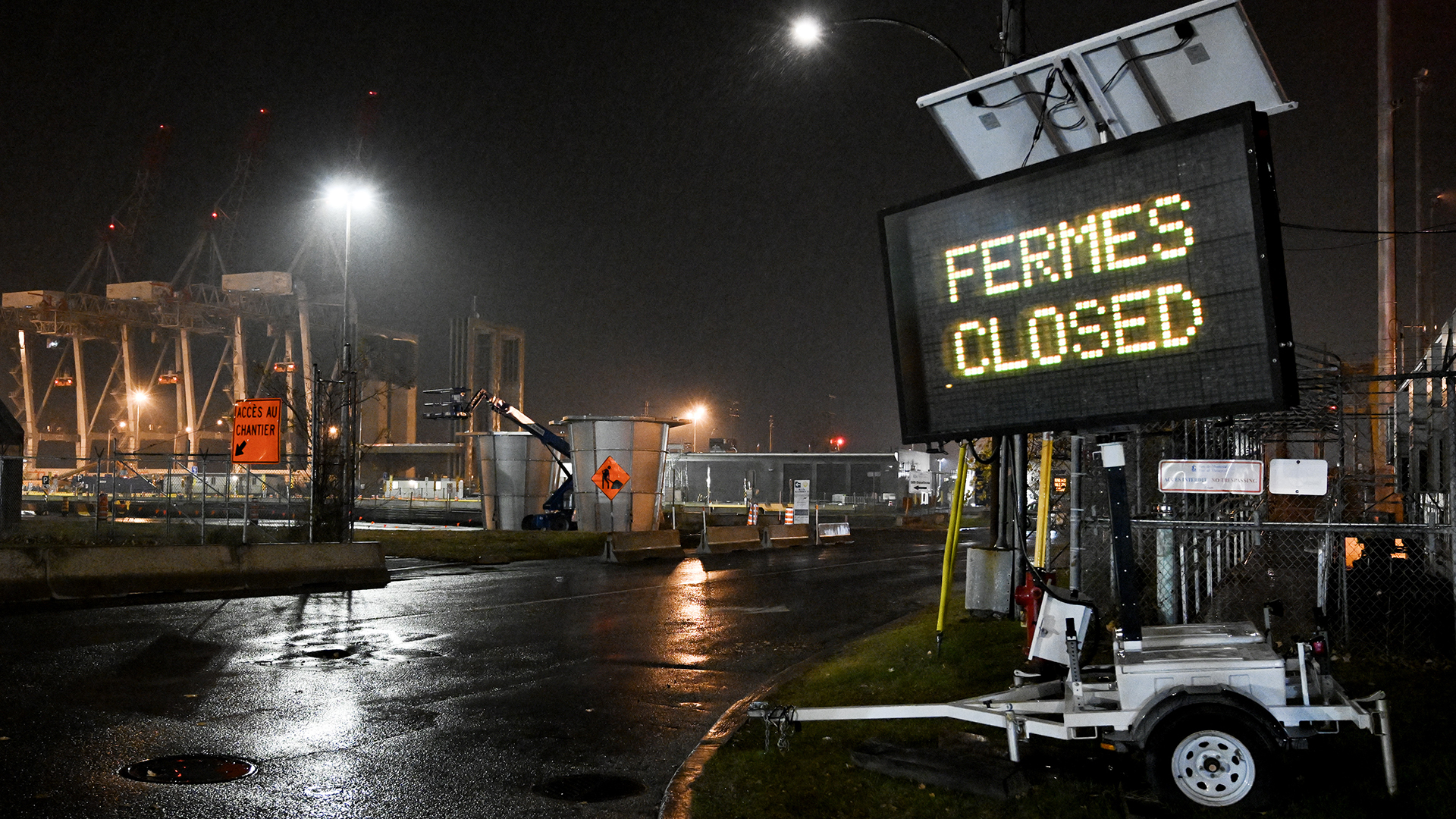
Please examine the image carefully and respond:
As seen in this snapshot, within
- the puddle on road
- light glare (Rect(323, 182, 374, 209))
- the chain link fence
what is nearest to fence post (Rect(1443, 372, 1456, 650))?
the chain link fence

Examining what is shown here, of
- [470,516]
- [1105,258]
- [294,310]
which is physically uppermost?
[294,310]

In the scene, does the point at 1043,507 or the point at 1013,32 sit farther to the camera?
the point at 1013,32

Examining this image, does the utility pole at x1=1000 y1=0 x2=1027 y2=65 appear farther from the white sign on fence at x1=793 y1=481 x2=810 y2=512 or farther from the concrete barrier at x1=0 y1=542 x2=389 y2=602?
the white sign on fence at x1=793 y1=481 x2=810 y2=512

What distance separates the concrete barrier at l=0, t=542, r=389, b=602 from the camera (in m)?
14.6

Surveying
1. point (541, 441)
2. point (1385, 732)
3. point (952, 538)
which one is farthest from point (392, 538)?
point (1385, 732)

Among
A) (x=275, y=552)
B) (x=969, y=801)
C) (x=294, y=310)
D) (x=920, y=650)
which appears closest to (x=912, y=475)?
(x=275, y=552)

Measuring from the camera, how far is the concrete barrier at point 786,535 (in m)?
31.8

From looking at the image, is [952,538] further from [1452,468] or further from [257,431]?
[257,431]

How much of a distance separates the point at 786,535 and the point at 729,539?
3336 millimetres

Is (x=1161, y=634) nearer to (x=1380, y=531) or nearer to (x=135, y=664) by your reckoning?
(x=1380, y=531)

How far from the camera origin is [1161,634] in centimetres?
668

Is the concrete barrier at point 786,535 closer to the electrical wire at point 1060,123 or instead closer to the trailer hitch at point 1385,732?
the electrical wire at point 1060,123

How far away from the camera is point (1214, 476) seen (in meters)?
9.42

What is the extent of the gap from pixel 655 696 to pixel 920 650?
2777 millimetres
